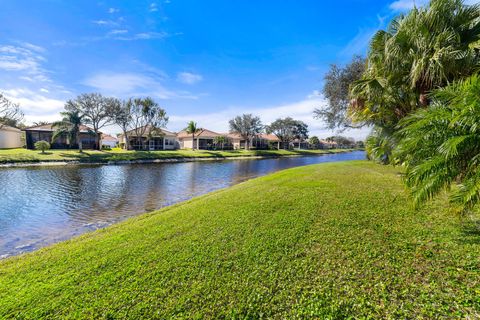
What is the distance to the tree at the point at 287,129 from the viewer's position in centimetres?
6944

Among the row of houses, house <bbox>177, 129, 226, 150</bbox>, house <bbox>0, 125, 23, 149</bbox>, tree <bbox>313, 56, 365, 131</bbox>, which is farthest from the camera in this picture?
house <bbox>177, 129, 226, 150</bbox>

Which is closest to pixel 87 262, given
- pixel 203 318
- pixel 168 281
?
pixel 168 281

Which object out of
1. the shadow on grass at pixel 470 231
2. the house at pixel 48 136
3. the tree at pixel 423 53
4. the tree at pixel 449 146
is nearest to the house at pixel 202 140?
the house at pixel 48 136

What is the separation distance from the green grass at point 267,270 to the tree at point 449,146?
1235mm

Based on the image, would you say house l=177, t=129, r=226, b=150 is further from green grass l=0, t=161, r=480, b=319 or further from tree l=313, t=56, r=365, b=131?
green grass l=0, t=161, r=480, b=319

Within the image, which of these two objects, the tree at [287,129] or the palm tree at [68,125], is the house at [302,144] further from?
the palm tree at [68,125]

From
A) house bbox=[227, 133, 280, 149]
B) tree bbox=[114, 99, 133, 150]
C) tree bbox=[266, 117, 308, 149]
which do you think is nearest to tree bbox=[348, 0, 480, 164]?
tree bbox=[114, 99, 133, 150]

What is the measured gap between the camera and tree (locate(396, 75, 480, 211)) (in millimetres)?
3258

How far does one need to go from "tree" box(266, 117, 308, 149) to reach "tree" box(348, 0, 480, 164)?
61.5m

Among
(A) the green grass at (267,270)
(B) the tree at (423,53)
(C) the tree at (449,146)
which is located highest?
(B) the tree at (423,53)

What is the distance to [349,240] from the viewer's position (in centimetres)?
463

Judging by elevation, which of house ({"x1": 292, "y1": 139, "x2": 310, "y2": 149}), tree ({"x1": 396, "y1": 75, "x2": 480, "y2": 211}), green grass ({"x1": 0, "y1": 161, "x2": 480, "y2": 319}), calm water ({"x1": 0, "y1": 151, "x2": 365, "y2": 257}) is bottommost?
calm water ({"x1": 0, "y1": 151, "x2": 365, "y2": 257})

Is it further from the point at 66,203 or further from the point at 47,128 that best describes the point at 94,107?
the point at 66,203

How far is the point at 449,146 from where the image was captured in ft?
10.7
